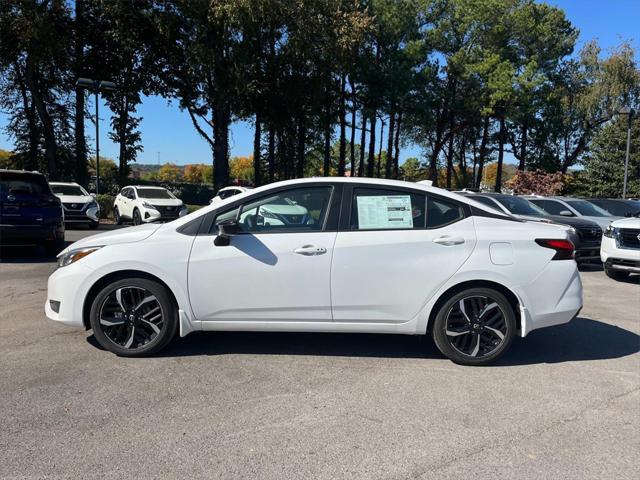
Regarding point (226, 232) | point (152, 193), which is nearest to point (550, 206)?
point (226, 232)

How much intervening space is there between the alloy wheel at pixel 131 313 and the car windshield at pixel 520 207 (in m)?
9.79

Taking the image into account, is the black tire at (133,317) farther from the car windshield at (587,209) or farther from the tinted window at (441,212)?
the car windshield at (587,209)

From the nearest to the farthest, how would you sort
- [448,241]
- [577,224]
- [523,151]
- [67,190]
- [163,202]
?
[448,241] → [577,224] → [67,190] → [163,202] → [523,151]

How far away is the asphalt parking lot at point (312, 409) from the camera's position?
2955mm

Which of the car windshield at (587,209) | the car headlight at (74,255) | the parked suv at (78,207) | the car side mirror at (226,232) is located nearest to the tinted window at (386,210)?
the car side mirror at (226,232)

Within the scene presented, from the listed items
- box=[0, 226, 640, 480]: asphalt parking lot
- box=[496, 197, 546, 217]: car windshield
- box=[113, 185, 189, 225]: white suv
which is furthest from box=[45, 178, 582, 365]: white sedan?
box=[113, 185, 189, 225]: white suv

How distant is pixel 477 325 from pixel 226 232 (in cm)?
238

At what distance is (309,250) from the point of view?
14.5ft

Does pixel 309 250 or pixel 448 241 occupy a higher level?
pixel 448 241

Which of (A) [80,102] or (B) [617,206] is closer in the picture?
(B) [617,206]

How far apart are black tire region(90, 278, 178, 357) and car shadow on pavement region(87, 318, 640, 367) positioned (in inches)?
9.0

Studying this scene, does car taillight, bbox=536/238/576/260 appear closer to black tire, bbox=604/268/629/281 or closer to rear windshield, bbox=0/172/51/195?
black tire, bbox=604/268/629/281

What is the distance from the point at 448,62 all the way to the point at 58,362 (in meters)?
35.0

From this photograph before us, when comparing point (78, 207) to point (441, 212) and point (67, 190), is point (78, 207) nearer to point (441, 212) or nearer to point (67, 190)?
point (67, 190)
